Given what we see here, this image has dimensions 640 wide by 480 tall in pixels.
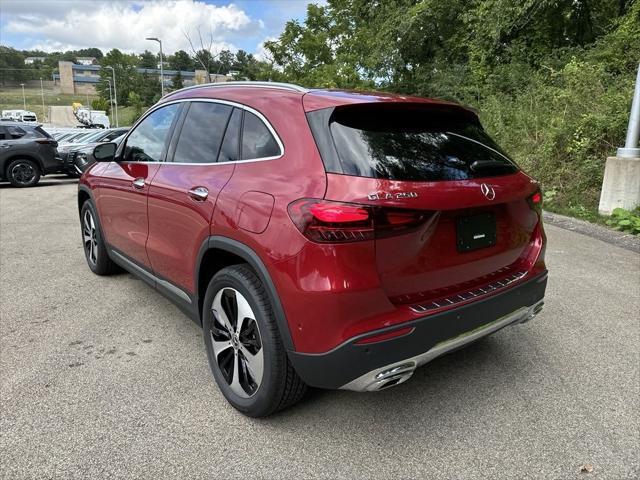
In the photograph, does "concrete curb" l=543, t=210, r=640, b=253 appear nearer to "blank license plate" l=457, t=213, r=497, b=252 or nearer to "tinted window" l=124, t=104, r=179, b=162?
"blank license plate" l=457, t=213, r=497, b=252

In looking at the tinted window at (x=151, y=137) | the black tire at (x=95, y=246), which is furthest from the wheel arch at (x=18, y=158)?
the tinted window at (x=151, y=137)

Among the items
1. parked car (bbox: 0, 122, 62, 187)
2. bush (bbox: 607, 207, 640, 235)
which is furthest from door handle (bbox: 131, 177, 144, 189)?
parked car (bbox: 0, 122, 62, 187)

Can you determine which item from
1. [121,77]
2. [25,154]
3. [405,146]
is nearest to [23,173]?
[25,154]

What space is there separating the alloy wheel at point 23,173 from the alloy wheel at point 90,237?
31.4 ft

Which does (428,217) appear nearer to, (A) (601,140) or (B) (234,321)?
(B) (234,321)

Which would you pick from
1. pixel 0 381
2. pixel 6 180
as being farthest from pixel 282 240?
pixel 6 180

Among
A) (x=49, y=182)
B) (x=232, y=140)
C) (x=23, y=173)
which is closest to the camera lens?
(x=232, y=140)

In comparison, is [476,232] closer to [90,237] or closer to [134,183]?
[134,183]

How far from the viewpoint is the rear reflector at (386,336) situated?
2129mm

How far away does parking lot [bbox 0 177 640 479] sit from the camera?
232cm

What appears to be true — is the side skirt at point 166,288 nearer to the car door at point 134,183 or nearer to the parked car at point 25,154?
the car door at point 134,183

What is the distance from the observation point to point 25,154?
1301cm

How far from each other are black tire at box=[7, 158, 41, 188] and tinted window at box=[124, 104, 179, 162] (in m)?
10.8

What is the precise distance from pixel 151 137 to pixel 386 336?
260 cm
